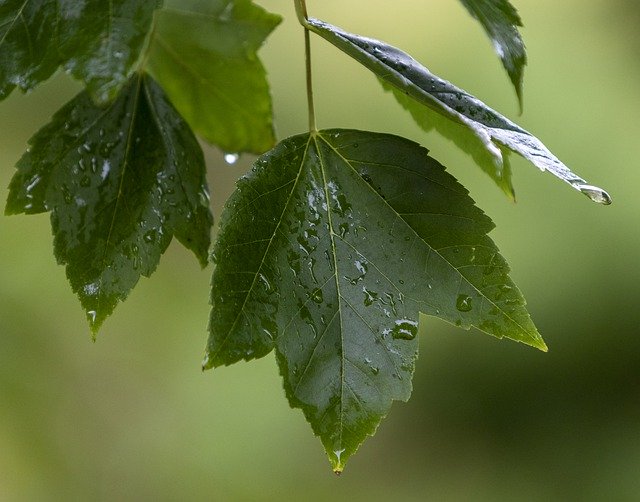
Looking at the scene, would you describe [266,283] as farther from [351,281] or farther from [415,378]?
[415,378]

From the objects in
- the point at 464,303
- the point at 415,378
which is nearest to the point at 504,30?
the point at 464,303

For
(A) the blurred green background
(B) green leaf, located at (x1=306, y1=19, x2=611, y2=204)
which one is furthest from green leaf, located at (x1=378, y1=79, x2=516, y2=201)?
(A) the blurred green background

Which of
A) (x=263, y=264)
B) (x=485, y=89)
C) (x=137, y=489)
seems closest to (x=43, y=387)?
(x=137, y=489)

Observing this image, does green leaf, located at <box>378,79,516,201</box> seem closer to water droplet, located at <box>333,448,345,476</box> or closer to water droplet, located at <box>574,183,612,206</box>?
water droplet, located at <box>574,183,612,206</box>

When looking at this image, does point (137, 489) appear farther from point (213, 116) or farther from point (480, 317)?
point (480, 317)

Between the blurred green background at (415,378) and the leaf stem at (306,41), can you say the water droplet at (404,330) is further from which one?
the blurred green background at (415,378)

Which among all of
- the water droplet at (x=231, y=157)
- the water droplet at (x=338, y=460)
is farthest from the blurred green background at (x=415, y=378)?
the water droplet at (x=338, y=460)
